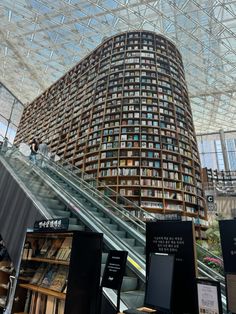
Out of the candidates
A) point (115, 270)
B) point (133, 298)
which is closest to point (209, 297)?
point (115, 270)

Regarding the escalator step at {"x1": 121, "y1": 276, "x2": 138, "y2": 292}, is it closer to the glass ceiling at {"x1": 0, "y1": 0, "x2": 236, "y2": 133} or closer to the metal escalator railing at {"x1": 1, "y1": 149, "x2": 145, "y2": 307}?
the metal escalator railing at {"x1": 1, "y1": 149, "x2": 145, "y2": 307}

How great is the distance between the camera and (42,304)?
7.61ft

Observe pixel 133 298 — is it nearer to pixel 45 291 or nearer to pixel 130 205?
pixel 45 291

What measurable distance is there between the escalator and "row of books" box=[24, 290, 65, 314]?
1.92ft

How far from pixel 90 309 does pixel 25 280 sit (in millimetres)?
783

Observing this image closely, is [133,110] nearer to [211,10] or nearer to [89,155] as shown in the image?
[89,155]

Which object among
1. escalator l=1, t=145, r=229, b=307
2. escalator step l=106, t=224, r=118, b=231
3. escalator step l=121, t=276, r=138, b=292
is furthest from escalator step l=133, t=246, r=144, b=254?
escalator step l=106, t=224, r=118, b=231

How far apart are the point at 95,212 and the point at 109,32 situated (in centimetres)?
930

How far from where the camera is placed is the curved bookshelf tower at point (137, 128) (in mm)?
6699

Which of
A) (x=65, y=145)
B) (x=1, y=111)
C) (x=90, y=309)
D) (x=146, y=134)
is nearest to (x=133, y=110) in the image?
(x=146, y=134)

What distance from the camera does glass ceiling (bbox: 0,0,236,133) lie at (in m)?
9.61

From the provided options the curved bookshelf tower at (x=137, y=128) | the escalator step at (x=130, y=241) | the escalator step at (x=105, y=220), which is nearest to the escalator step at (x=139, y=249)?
the escalator step at (x=130, y=241)

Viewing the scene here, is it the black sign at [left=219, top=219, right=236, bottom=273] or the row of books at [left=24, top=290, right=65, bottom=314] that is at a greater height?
the black sign at [left=219, top=219, right=236, bottom=273]

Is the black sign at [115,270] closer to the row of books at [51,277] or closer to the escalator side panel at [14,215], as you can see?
the row of books at [51,277]
